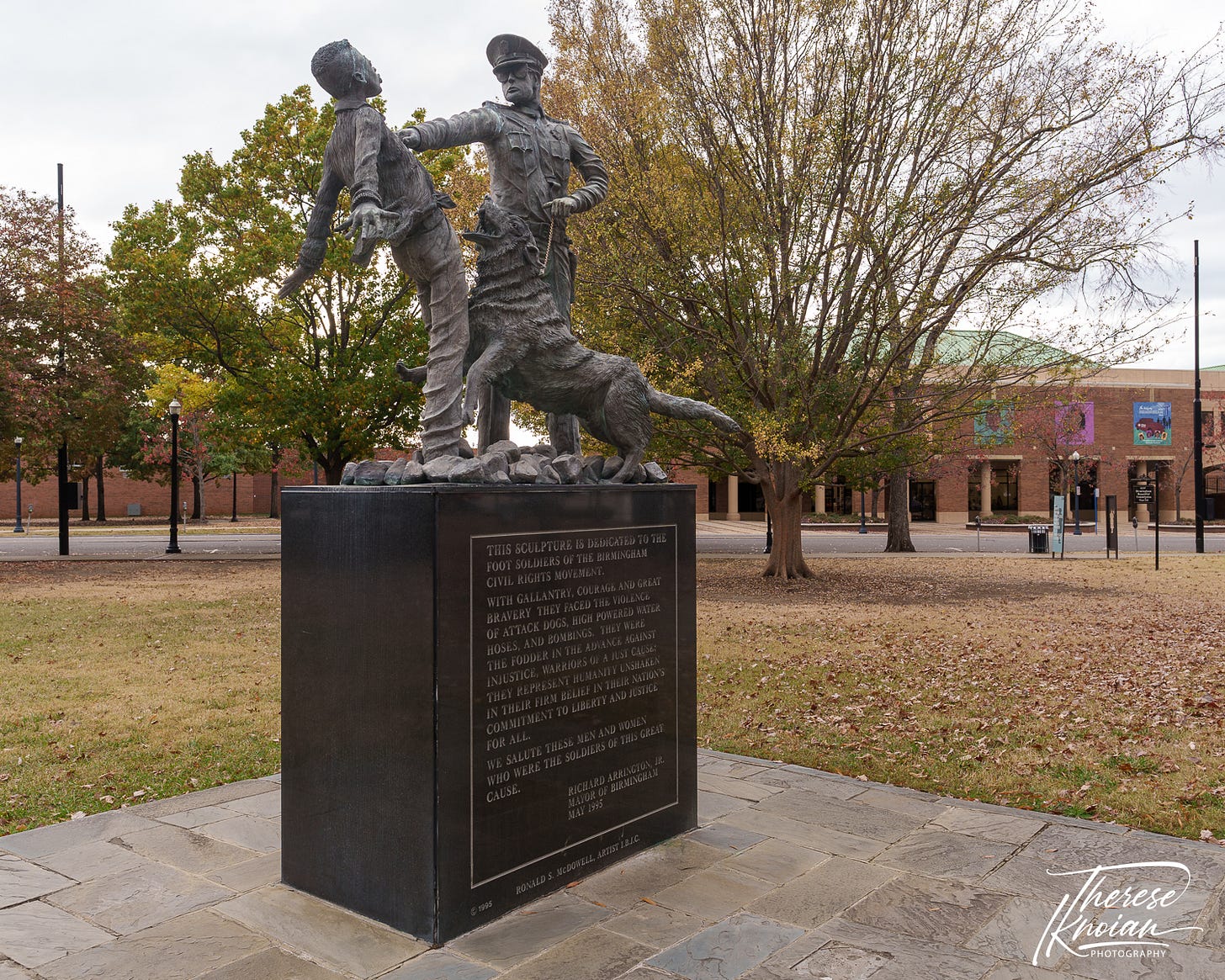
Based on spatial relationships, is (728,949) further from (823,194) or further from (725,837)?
(823,194)

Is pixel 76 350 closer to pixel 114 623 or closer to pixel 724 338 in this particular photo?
pixel 114 623

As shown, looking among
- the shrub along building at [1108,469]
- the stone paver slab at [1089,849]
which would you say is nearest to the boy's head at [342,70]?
the stone paver slab at [1089,849]

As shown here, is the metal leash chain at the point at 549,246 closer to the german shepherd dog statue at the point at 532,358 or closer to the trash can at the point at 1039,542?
the german shepherd dog statue at the point at 532,358

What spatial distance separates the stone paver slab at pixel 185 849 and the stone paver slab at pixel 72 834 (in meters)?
0.14

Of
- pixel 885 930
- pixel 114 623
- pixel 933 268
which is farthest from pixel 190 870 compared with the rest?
pixel 933 268

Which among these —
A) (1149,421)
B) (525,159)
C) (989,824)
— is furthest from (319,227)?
(1149,421)

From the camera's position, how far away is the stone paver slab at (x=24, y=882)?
13.6ft

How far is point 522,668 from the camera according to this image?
13.7 feet

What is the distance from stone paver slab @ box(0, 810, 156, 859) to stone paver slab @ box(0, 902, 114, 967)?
0.79 m

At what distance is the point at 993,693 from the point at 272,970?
7165 mm

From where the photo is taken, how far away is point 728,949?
12.1 ft

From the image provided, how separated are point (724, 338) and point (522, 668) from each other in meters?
13.5

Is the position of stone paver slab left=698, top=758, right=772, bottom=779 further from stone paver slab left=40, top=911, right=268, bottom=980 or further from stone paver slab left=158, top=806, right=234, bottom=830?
stone paver slab left=40, top=911, right=268, bottom=980

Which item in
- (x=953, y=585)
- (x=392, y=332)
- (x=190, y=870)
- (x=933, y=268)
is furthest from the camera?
(x=392, y=332)
